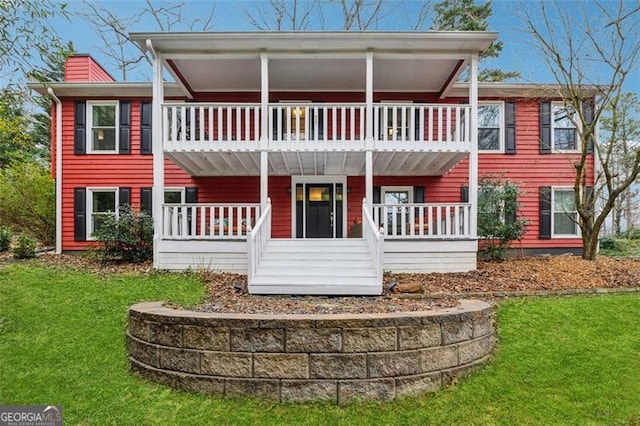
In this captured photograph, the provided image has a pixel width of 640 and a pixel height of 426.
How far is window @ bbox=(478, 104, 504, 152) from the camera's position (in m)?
10.9

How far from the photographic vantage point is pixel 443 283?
702cm

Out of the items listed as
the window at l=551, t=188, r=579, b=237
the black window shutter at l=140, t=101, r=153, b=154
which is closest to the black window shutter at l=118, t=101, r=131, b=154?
the black window shutter at l=140, t=101, r=153, b=154

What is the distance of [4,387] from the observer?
364cm

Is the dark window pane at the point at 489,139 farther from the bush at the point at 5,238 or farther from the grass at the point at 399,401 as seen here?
the bush at the point at 5,238

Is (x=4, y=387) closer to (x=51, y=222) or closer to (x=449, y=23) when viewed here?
(x=51, y=222)

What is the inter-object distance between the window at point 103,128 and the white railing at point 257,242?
6359 millimetres

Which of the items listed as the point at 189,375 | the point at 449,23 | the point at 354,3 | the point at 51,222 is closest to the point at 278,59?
the point at 189,375

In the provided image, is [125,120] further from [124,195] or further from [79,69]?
[79,69]

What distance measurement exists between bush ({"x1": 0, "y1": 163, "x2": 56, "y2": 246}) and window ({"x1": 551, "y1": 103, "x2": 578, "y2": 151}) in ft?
51.6

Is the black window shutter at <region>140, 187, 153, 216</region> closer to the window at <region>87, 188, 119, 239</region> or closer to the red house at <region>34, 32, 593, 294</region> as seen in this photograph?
the red house at <region>34, 32, 593, 294</region>

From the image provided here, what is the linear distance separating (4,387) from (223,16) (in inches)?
709

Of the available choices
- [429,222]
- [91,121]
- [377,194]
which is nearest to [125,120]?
[91,121]

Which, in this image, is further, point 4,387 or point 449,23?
point 449,23

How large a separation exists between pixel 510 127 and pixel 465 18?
10.4 meters
